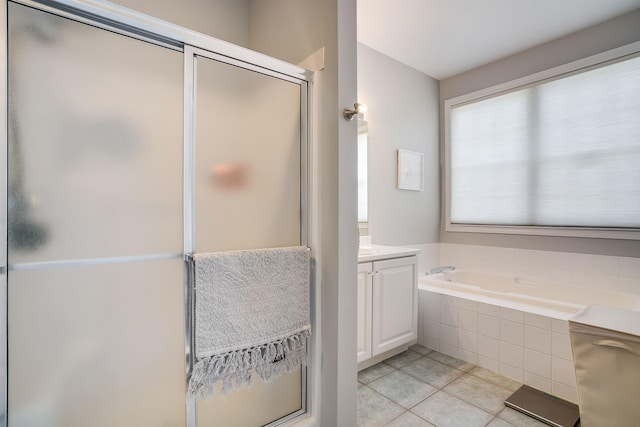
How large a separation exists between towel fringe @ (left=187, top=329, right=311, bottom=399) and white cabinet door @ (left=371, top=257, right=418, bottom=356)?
0.89 metres

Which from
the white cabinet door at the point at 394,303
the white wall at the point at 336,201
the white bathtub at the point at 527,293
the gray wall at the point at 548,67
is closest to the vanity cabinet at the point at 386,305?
the white cabinet door at the point at 394,303

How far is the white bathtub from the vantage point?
2207 millimetres

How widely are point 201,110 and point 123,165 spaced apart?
355 mm

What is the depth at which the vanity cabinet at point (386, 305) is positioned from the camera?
83.7 inches

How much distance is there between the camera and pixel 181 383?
1194 millimetres

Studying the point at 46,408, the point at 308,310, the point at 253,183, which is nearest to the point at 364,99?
the point at 253,183

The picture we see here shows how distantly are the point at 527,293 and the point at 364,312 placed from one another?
6.05 feet

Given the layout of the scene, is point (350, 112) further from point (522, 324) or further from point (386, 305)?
point (522, 324)

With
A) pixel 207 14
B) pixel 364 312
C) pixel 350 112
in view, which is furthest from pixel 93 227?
pixel 364 312

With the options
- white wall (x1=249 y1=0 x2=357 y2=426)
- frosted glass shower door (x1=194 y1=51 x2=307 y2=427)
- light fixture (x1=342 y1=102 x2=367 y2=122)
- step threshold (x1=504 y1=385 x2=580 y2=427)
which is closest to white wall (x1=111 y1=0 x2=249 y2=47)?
white wall (x1=249 y1=0 x2=357 y2=426)

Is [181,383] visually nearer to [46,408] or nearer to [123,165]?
[46,408]

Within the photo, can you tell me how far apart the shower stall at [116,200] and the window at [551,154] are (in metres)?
2.81

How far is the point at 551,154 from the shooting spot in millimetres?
2898

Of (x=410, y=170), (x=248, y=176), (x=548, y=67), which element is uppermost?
(x=548, y=67)
